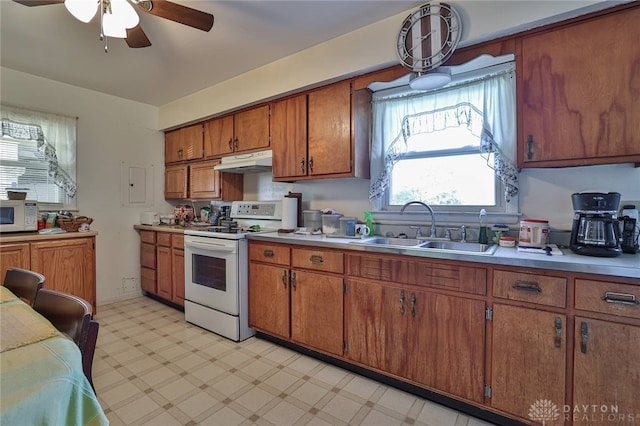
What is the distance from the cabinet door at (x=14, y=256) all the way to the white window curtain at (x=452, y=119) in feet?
10.1

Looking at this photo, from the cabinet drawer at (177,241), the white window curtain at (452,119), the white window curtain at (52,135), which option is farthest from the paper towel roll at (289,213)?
the white window curtain at (52,135)

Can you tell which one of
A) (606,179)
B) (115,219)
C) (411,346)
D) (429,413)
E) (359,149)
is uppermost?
(359,149)

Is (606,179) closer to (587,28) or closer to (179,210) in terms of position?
(587,28)

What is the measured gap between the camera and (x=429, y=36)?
193 centimetres

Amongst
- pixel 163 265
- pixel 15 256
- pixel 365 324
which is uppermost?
pixel 15 256

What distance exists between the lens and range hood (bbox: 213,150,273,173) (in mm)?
2893

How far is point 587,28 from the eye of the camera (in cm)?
159

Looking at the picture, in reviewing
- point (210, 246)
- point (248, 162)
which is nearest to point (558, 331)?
point (210, 246)

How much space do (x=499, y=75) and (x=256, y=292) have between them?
2.45m

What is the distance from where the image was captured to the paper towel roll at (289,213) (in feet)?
9.33

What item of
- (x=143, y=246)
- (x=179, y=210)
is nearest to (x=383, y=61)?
(x=179, y=210)

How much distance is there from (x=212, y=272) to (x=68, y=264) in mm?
1469

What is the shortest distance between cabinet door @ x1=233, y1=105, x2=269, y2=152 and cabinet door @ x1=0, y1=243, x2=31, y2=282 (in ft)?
6.79

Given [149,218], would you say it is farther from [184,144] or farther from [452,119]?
[452,119]
